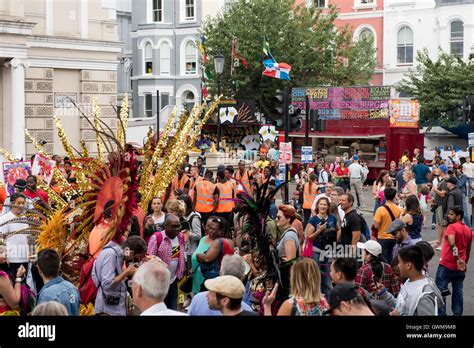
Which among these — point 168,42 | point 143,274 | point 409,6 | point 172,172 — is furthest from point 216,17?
point 143,274

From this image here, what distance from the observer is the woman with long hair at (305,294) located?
22.3 feet

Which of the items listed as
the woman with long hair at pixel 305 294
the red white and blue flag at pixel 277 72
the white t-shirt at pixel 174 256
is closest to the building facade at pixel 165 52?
the red white and blue flag at pixel 277 72

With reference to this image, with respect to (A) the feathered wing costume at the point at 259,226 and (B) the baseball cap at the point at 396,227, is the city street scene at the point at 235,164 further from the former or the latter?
(B) the baseball cap at the point at 396,227

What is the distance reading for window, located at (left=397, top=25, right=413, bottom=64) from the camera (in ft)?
177

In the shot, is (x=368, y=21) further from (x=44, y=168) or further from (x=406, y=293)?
(x=406, y=293)

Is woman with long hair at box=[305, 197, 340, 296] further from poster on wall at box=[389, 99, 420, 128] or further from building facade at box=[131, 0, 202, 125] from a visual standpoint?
building facade at box=[131, 0, 202, 125]

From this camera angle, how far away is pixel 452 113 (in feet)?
145

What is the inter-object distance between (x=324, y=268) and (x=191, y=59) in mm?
44252

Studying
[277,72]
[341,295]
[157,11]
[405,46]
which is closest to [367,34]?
[405,46]

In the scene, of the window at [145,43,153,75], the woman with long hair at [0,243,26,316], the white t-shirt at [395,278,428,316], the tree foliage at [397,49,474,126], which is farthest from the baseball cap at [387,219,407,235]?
the window at [145,43,153,75]

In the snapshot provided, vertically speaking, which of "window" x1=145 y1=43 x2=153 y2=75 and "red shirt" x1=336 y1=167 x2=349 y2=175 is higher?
"window" x1=145 y1=43 x2=153 y2=75

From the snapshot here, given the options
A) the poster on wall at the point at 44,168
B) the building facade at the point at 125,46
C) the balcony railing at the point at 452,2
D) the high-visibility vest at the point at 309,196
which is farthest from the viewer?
the building facade at the point at 125,46

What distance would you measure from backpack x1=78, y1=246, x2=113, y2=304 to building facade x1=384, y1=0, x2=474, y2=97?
42.9 metres
